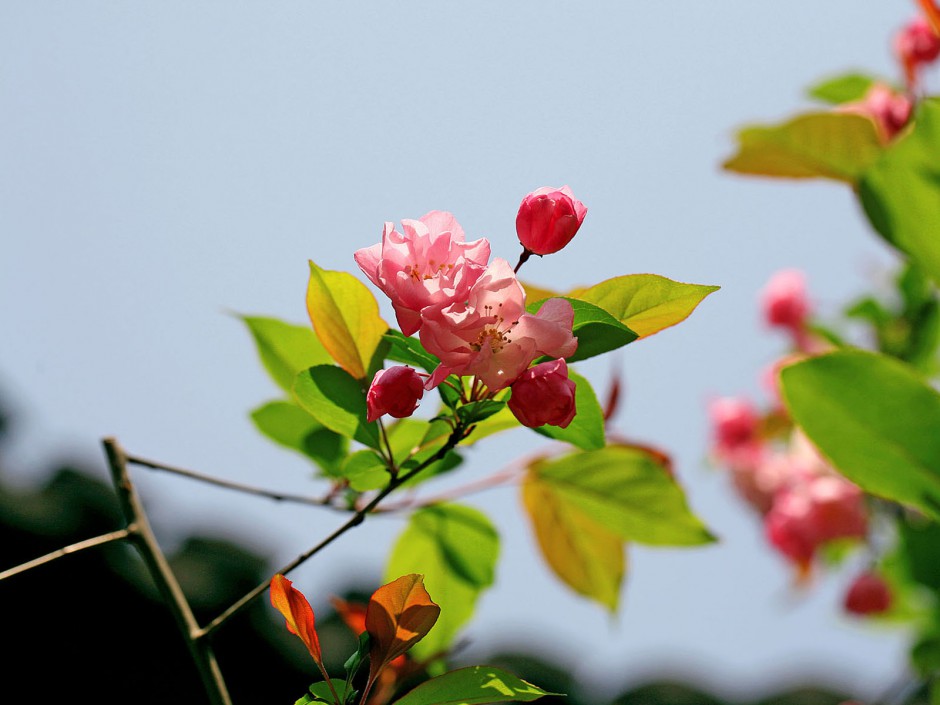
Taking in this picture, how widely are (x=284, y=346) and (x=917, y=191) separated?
46 cm

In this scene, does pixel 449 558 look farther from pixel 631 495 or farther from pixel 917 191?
pixel 917 191

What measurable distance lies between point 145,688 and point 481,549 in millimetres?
1212

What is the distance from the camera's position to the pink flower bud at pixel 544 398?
346mm

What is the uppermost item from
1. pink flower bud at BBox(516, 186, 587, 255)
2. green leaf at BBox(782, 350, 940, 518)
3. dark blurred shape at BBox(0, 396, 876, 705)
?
pink flower bud at BBox(516, 186, 587, 255)

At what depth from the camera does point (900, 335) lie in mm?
1154

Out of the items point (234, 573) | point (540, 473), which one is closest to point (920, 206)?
point (540, 473)

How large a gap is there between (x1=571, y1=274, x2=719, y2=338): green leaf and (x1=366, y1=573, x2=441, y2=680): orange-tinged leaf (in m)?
0.16

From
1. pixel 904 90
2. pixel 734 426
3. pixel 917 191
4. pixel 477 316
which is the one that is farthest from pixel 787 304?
pixel 477 316

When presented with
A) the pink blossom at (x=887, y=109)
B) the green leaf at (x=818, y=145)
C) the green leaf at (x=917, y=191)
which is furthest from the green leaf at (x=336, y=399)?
the pink blossom at (x=887, y=109)

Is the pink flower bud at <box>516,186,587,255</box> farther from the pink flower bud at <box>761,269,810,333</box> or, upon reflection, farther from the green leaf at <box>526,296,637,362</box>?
the pink flower bud at <box>761,269,810,333</box>

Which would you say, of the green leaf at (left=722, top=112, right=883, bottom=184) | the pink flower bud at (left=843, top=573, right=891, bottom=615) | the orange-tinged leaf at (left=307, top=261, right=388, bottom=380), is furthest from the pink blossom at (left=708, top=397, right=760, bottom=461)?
the orange-tinged leaf at (left=307, top=261, right=388, bottom=380)

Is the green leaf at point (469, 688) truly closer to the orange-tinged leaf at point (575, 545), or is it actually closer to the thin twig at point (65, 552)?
the thin twig at point (65, 552)

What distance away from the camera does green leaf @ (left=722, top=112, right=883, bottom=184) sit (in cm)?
81

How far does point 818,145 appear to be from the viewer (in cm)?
82
